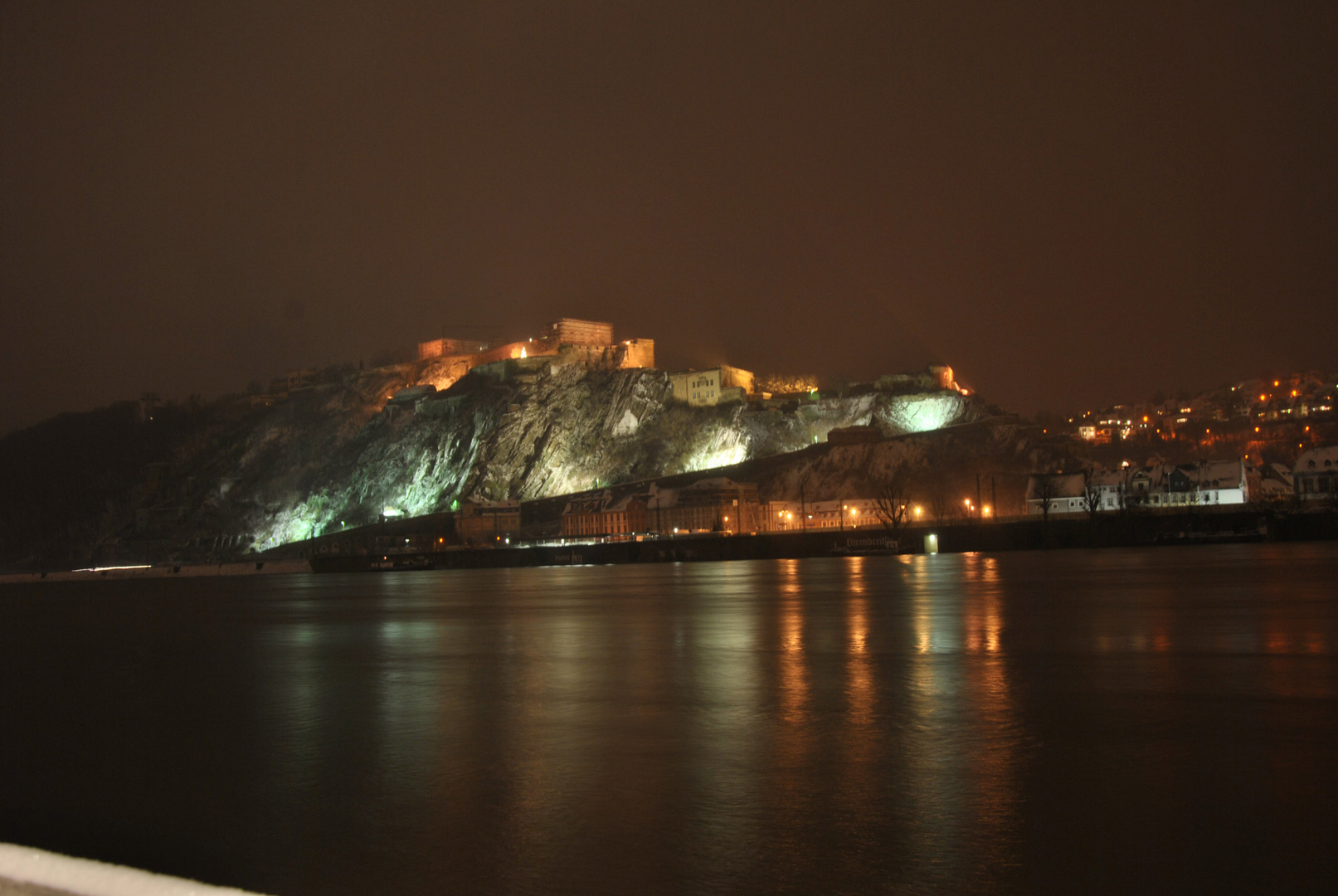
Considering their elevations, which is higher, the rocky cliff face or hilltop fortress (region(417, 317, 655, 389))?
hilltop fortress (region(417, 317, 655, 389))

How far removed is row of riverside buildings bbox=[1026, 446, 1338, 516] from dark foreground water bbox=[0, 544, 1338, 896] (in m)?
52.2

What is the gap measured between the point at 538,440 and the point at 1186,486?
60855mm

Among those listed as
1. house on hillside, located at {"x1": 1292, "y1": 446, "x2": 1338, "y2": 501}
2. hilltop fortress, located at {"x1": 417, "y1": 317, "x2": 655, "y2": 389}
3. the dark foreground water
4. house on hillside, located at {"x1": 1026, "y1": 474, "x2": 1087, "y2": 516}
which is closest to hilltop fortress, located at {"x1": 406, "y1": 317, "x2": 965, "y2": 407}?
hilltop fortress, located at {"x1": 417, "y1": 317, "x2": 655, "y2": 389}

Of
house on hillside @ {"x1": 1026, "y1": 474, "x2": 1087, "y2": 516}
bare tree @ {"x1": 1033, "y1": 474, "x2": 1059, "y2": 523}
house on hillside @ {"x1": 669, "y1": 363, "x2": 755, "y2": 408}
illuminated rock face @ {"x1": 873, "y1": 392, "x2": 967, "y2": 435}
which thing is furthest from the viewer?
house on hillside @ {"x1": 669, "y1": 363, "x2": 755, "y2": 408}

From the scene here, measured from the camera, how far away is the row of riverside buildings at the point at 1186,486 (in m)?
61.3

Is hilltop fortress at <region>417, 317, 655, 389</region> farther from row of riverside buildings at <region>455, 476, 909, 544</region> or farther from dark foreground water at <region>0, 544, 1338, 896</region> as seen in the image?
dark foreground water at <region>0, 544, 1338, 896</region>

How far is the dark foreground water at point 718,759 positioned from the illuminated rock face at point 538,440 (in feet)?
258

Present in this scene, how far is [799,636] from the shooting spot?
14.2 m

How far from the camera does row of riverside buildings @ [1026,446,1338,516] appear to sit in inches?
2414

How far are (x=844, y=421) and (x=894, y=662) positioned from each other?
278 feet

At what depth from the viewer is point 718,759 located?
6.35m

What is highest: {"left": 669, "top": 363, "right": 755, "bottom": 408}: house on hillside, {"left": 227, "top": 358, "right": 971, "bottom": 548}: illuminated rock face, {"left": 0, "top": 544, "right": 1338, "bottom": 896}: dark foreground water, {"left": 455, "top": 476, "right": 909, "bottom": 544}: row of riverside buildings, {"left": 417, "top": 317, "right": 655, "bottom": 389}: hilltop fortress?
{"left": 417, "top": 317, "right": 655, "bottom": 389}: hilltop fortress

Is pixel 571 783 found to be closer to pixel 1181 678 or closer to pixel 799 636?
pixel 1181 678

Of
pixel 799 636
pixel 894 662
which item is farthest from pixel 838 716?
pixel 799 636
